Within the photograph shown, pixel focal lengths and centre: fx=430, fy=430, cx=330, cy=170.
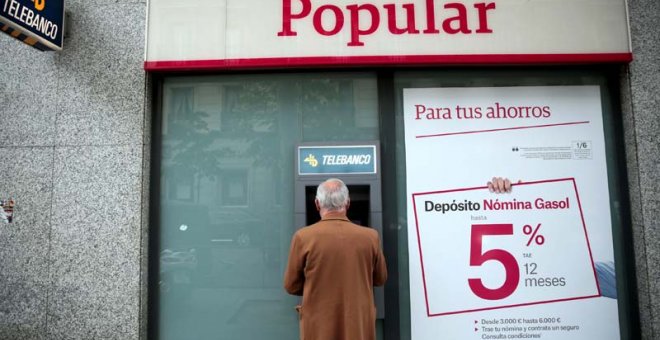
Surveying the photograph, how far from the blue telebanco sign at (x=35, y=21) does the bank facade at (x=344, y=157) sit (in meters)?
0.18

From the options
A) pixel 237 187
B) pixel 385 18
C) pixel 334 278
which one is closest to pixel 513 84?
pixel 385 18

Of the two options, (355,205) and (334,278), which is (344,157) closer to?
(355,205)

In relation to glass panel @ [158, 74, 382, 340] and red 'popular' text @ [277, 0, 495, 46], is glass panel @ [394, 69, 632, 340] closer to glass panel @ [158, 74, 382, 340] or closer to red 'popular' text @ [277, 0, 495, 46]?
glass panel @ [158, 74, 382, 340]

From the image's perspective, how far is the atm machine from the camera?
10.5ft

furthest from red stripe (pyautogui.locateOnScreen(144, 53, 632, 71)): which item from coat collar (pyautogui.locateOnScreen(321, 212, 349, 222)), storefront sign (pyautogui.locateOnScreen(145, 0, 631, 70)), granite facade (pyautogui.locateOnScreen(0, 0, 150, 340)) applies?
coat collar (pyautogui.locateOnScreen(321, 212, 349, 222))

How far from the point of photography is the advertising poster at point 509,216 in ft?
11.4

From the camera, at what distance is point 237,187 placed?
362 cm

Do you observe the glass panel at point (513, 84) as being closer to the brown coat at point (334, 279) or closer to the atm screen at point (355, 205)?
the atm screen at point (355, 205)

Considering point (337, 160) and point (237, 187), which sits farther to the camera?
point (237, 187)

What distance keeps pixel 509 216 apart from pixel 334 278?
180 cm

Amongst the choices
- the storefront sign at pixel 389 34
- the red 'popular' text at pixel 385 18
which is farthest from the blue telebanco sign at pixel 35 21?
the red 'popular' text at pixel 385 18

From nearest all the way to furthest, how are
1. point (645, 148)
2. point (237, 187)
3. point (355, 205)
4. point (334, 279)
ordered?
point (334, 279) → point (355, 205) → point (645, 148) → point (237, 187)

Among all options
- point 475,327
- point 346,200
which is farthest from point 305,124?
point 475,327

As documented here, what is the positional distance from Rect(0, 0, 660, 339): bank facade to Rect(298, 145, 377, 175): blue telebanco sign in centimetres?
2
